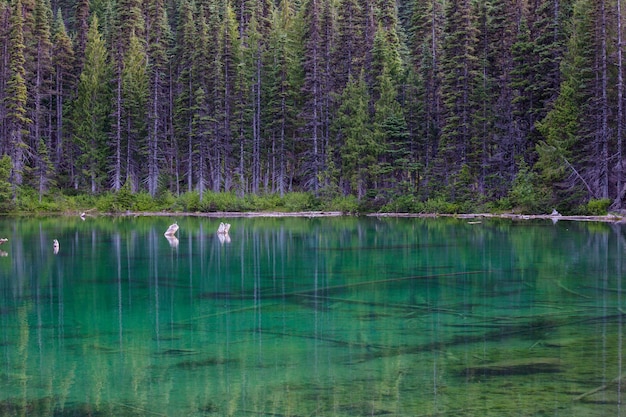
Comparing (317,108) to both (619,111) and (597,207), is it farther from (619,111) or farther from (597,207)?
(597,207)

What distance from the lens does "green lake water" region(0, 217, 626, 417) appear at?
30.6 feet

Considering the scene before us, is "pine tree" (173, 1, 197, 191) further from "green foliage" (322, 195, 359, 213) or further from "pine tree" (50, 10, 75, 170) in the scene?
"green foliage" (322, 195, 359, 213)

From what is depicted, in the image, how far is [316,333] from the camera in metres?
13.2

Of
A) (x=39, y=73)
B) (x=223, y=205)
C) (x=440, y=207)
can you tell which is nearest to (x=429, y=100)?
(x=440, y=207)

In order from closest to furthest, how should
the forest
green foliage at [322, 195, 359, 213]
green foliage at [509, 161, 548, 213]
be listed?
green foliage at [509, 161, 548, 213] < the forest < green foliage at [322, 195, 359, 213]

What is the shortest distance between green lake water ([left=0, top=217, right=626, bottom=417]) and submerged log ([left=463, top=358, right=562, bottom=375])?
43 millimetres

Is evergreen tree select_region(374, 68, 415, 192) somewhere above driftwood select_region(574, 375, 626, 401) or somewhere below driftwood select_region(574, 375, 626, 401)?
above

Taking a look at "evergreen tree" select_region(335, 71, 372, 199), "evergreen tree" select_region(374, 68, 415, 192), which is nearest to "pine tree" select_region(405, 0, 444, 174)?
"evergreen tree" select_region(374, 68, 415, 192)

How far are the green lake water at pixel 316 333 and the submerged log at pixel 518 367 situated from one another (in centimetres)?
4

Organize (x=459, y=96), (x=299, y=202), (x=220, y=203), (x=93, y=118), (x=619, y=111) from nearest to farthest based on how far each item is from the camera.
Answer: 1. (x=619, y=111)
2. (x=459, y=96)
3. (x=299, y=202)
4. (x=220, y=203)
5. (x=93, y=118)

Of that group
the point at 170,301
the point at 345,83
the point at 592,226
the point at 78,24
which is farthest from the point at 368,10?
the point at 170,301

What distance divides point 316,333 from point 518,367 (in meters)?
3.85

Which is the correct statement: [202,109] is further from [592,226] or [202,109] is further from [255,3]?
[592,226]

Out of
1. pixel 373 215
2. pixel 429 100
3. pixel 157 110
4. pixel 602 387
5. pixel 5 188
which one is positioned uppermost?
pixel 157 110
